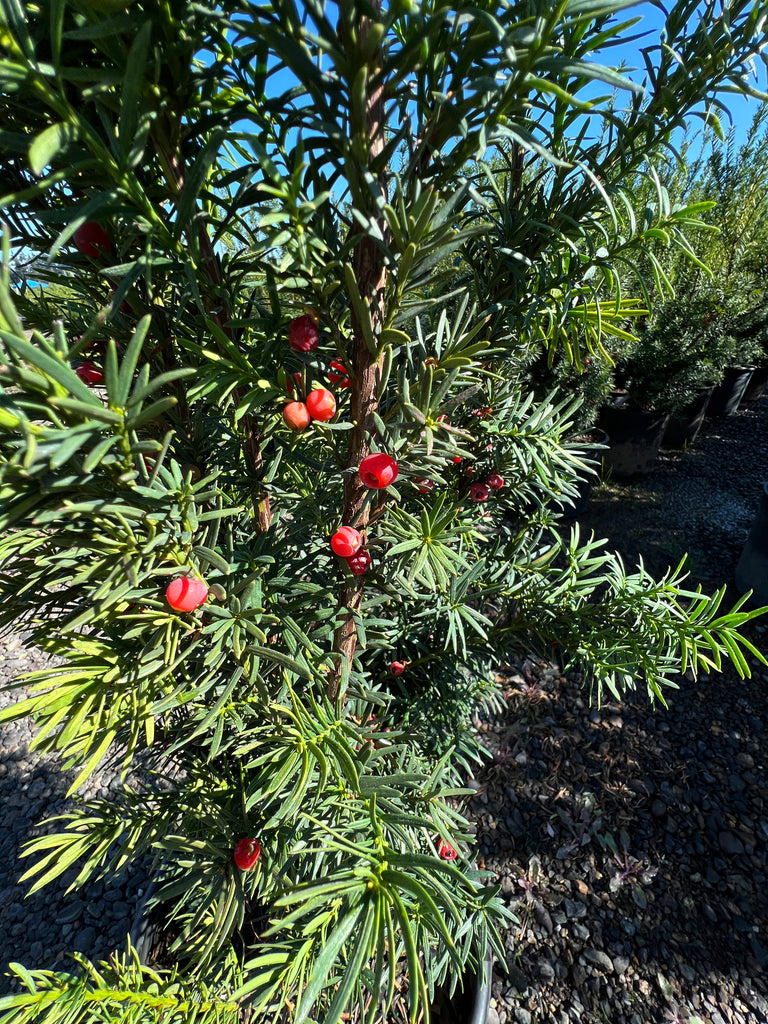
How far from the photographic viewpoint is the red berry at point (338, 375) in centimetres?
67

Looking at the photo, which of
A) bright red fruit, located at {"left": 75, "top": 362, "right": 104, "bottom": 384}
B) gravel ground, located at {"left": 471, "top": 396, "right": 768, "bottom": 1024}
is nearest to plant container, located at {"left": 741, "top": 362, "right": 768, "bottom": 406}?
gravel ground, located at {"left": 471, "top": 396, "right": 768, "bottom": 1024}

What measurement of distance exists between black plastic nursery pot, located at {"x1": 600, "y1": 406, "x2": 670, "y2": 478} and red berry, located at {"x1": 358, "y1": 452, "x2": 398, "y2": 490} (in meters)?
3.11

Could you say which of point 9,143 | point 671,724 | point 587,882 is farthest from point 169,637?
point 671,724

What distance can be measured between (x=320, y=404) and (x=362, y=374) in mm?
71

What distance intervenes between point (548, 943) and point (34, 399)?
69.9 inches

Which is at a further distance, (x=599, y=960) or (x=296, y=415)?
(x=599, y=960)

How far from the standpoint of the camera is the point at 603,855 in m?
1.63

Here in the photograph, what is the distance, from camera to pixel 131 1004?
731mm

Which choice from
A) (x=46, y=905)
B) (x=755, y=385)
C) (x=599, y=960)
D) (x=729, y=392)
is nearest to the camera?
(x=599, y=960)

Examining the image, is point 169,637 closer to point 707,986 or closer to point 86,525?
point 86,525

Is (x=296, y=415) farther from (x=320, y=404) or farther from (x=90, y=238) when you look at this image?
(x=90, y=238)

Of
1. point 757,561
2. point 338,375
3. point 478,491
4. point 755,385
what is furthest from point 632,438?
point 338,375

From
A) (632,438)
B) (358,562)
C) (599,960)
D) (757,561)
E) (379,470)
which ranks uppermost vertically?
(379,470)

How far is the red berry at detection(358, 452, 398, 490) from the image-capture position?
1.79 ft
